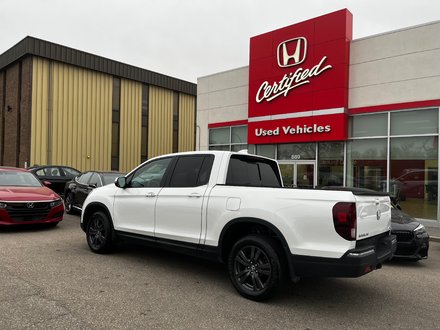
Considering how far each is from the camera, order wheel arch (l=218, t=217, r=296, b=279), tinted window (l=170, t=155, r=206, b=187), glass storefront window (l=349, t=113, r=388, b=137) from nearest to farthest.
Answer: wheel arch (l=218, t=217, r=296, b=279) → tinted window (l=170, t=155, r=206, b=187) → glass storefront window (l=349, t=113, r=388, b=137)

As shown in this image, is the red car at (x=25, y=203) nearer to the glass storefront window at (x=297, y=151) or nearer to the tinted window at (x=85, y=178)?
the tinted window at (x=85, y=178)

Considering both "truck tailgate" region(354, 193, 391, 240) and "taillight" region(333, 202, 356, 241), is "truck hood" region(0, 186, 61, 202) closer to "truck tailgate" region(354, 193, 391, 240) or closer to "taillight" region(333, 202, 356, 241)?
"taillight" region(333, 202, 356, 241)

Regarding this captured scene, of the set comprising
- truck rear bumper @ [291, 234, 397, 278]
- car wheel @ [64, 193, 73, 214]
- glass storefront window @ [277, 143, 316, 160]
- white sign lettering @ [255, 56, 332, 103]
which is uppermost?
white sign lettering @ [255, 56, 332, 103]

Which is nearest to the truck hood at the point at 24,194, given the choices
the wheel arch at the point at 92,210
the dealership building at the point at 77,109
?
the wheel arch at the point at 92,210

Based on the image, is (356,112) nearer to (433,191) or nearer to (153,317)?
(433,191)

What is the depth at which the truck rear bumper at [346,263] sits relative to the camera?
3811 mm

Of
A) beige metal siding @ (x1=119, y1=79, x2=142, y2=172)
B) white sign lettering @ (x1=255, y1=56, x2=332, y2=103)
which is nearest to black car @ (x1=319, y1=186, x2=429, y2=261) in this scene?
white sign lettering @ (x1=255, y1=56, x2=332, y2=103)

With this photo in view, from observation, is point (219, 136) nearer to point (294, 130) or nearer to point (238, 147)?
point (238, 147)

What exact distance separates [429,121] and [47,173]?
46.5 feet

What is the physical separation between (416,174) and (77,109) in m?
21.4

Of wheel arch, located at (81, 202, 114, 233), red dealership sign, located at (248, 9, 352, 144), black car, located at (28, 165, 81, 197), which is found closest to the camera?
wheel arch, located at (81, 202, 114, 233)

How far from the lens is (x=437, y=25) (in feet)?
36.1

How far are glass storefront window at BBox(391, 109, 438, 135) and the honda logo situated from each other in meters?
3.96

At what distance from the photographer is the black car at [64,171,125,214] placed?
412 inches
